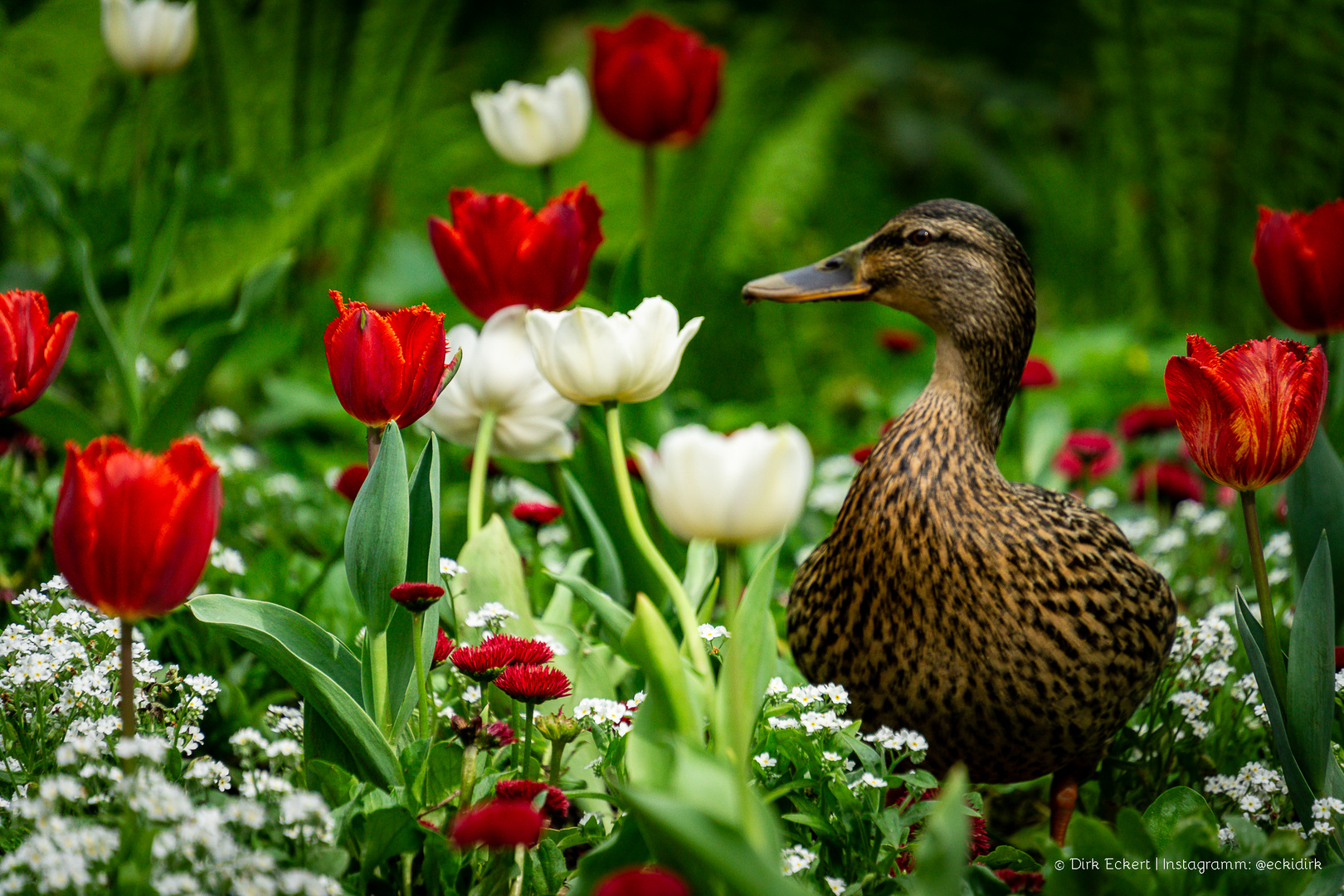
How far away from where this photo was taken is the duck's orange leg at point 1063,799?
149 cm

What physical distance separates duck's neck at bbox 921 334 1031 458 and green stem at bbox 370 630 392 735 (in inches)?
31.3

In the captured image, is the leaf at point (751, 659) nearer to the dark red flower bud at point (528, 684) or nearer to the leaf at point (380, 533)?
the dark red flower bud at point (528, 684)

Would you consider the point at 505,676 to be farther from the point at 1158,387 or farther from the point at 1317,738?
the point at 1158,387

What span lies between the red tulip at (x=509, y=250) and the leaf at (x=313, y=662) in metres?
0.55

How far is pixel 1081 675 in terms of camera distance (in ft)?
4.35

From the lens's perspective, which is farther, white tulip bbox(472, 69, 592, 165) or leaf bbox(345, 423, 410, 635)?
white tulip bbox(472, 69, 592, 165)

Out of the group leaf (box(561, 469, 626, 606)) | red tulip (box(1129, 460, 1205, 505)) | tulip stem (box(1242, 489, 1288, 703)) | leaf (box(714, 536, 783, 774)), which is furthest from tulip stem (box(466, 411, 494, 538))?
red tulip (box(1129, 460, 1205, 505))

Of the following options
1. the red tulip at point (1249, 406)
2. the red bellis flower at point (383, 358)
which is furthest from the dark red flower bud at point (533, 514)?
the red tulip at point (1249, 406)

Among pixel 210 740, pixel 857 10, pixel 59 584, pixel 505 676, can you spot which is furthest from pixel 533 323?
pixel 857 10

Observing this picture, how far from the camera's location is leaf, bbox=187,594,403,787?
45.3 inches

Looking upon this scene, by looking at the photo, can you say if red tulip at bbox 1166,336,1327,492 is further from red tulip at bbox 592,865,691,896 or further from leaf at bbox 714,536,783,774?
red tulip at bbox 592,865,691,896

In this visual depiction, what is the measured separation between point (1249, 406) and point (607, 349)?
67 centimetres

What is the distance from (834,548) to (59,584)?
99 centimetres

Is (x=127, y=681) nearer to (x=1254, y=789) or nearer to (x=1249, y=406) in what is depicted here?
(x=1249, y=406)
